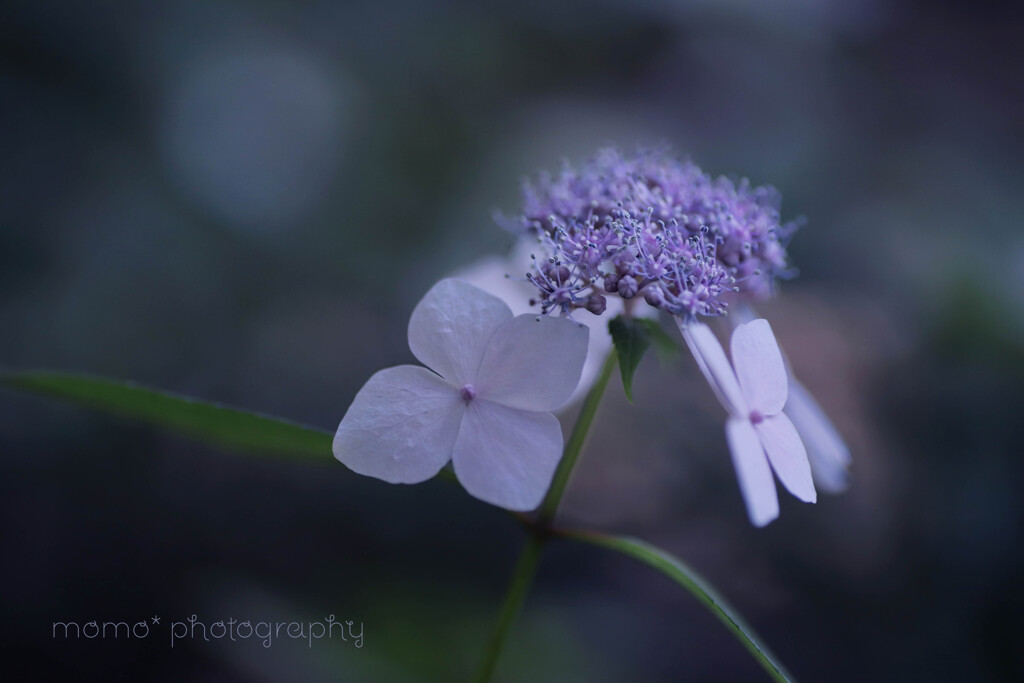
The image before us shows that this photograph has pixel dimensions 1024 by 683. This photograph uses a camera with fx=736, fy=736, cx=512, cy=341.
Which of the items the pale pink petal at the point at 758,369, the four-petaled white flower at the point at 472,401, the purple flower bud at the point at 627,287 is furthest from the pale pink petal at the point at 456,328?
the pale pink petal at the point at 758,369

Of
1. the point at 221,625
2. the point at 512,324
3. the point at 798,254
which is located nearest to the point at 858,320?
the point at 798,254

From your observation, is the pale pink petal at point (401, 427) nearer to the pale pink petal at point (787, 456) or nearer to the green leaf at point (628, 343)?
the green leaf at point (628, 343)

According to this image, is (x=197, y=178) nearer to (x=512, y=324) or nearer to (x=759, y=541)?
(x=512, y=324)

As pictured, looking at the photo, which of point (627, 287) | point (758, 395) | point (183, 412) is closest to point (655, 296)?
point (627, 287)

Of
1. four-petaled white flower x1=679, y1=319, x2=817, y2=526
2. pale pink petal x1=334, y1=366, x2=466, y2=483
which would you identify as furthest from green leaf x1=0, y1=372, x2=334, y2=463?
four-petaled white flower x1=679, y1=319, x2=817, y2=526

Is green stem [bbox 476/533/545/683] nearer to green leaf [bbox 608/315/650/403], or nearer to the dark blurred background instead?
green leaf [bbox 608/315/650/403]

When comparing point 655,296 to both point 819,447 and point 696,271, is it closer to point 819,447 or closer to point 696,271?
point 696,271
